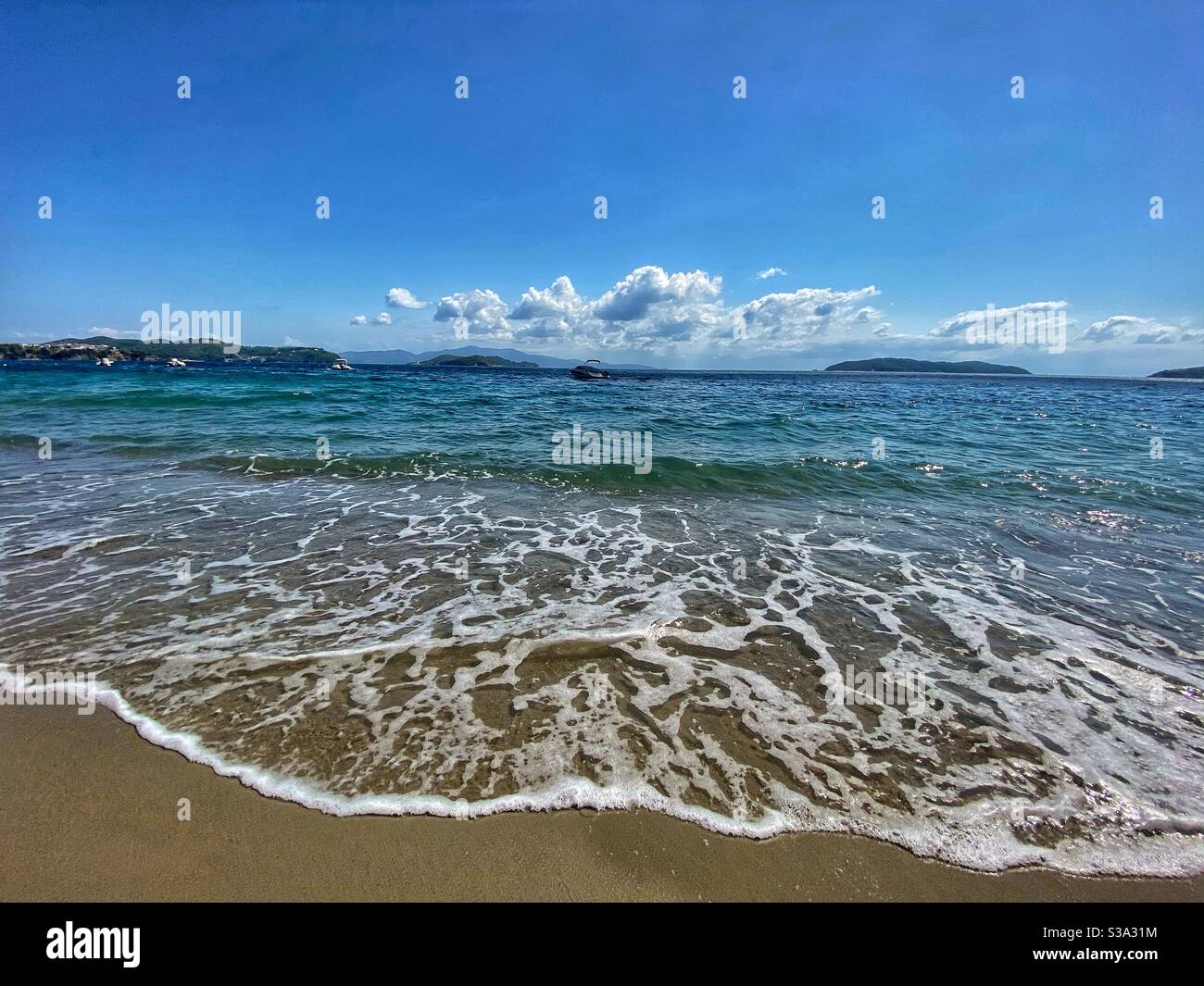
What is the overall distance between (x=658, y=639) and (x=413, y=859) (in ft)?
9.90

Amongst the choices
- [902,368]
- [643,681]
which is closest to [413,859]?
[643,681]

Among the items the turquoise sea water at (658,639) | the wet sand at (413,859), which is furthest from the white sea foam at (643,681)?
the wet sand at (413,859)

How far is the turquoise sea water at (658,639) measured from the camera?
10.7ft

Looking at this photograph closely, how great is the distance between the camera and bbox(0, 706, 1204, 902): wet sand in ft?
8.36

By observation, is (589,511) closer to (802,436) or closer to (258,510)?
(258,510)

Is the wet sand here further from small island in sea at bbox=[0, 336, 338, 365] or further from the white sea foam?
small island in sea at bbox=[0, 336, 338, 365]

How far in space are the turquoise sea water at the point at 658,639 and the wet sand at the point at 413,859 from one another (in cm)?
15

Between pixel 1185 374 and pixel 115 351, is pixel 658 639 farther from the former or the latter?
pixel 1185 374

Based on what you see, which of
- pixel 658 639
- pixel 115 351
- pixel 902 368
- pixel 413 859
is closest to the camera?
pixel 413 859

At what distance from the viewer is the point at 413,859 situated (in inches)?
106

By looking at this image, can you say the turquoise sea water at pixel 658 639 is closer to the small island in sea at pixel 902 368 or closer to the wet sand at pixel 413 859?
the wet sand at pixel 413 859

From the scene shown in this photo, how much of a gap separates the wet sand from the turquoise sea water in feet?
0.48

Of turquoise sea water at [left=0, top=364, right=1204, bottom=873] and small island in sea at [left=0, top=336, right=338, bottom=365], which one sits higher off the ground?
small island in sea at [left=0, top=336, right=338, bottom=365]

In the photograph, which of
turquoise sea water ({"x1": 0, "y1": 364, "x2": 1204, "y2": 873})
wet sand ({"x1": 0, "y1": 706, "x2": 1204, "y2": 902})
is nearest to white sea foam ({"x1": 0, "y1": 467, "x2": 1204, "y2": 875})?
turquoise sea water ({"x1": 0, "y1": 364, "x2": 1204, "y2": 873})
